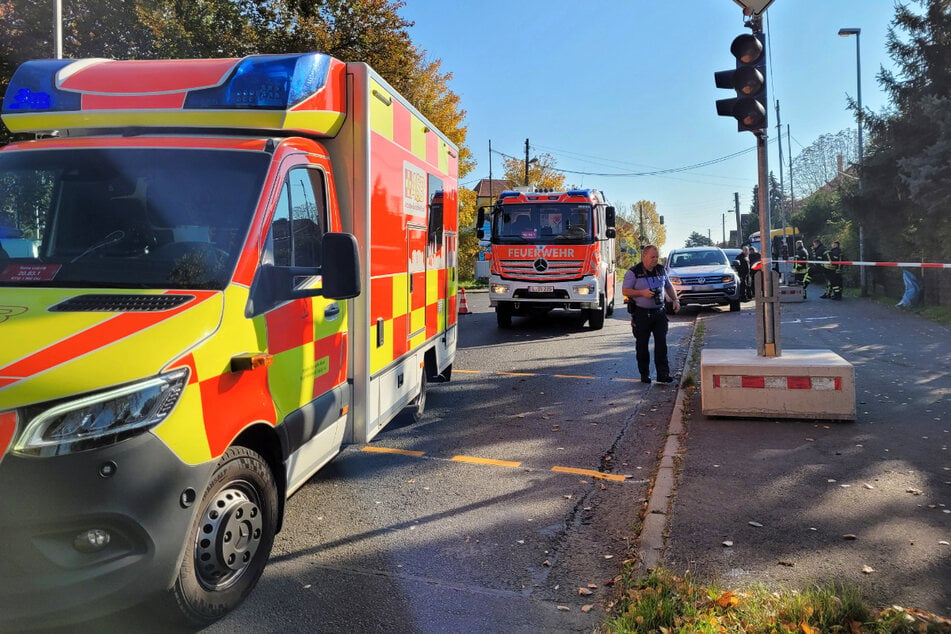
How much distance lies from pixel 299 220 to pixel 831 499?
3755mm

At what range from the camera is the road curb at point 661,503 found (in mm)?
4023

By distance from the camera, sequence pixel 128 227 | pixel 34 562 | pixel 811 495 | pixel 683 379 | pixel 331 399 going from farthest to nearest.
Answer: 1. pixel 683 379
2. pixel 811 495
3. pixel 331 399
4. pixel 128 227
5. pixel 34 562

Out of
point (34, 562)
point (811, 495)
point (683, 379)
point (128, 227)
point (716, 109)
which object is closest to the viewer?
point (34, 562)

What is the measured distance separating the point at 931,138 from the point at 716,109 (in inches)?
557

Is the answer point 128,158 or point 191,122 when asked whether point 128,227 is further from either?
point 191,122

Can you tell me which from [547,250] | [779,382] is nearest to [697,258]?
[547,250]

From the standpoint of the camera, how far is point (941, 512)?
457cm

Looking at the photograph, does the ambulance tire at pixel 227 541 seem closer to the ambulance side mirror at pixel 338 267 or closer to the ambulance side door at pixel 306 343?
the ambulance side door at pixel 306 343

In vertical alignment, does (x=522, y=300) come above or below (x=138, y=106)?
below

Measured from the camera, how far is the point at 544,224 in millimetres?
15320

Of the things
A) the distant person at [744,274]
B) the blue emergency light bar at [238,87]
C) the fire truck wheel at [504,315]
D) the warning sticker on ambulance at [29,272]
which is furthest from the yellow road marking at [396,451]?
the distant person at [744,274]

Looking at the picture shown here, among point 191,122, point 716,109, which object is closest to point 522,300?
point 716,109

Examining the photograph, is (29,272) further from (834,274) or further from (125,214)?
(834,274)

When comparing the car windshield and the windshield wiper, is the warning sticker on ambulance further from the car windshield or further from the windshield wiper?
the car windshield
